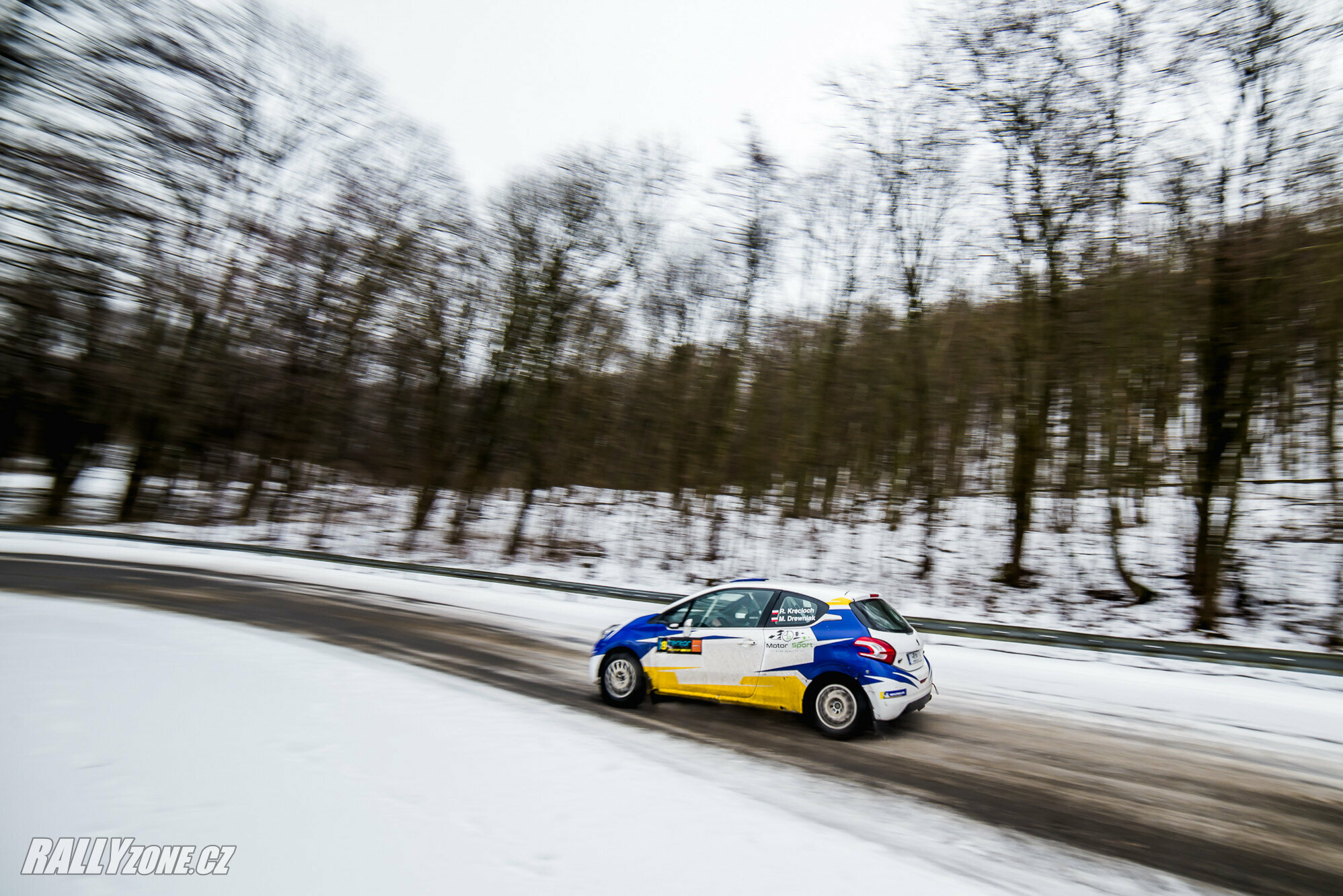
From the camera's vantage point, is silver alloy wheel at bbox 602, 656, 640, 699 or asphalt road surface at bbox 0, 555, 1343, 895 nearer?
asphalt road surface at bbox 0, 555, 1343, 895

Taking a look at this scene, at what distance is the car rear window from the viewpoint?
7.00 m

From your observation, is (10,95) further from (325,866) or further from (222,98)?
(325,866)

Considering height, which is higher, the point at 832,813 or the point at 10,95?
the point at 10,95

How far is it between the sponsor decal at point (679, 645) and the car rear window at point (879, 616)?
5.47ft

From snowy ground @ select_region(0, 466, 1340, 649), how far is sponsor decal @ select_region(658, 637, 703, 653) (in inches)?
383

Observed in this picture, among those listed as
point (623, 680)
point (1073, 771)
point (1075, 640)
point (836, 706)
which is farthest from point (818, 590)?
point (1075, 640)

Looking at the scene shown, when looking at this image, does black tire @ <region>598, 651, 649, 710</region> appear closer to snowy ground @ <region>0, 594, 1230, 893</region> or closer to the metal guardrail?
snowy ground @ <region>0, 594, 1230, 893</region>

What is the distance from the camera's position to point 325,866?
3.96 metres

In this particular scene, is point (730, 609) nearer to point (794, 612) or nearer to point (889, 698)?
point (794, 612)

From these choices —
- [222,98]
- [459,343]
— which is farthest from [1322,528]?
[459,343]

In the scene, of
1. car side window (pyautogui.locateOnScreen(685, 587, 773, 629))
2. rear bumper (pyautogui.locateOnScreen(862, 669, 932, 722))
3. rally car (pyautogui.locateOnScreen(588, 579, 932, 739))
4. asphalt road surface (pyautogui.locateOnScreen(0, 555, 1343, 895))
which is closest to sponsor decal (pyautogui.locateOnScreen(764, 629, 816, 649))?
rally car (pyautogui.locateOnScreen(588, 579, 932, 739))

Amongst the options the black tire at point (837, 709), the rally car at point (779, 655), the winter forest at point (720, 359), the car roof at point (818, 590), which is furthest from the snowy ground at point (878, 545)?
the black tire at point (837, 709)

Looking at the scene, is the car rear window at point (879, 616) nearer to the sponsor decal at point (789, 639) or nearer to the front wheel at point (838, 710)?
the sponsor decal at point (789, 639)

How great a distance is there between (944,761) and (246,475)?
28.8 meters
